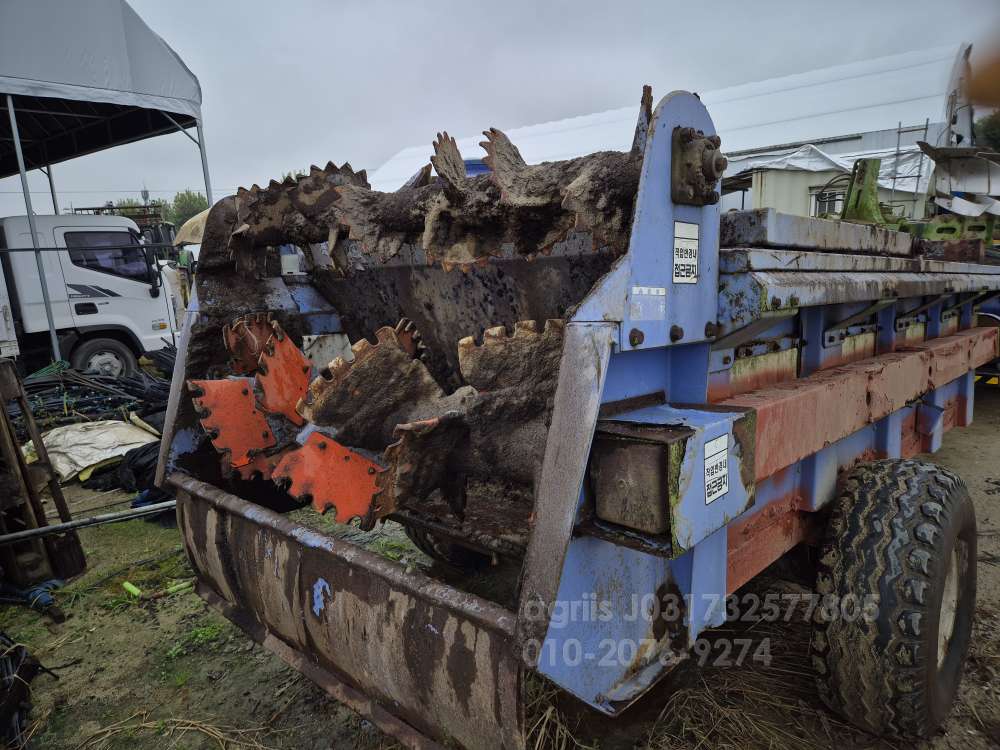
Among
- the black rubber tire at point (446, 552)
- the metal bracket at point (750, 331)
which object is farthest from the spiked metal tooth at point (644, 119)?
Answer: the black rubber tire at point (446, 552)

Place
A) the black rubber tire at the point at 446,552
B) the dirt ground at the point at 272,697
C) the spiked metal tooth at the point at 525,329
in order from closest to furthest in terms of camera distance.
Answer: the spiked metal tooth at the point at 525,329 < the dirt ground at the point at 272,697 < the black rubber tire at the point at 446,552

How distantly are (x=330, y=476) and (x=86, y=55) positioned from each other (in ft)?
26.2

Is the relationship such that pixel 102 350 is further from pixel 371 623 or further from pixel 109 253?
pixel 371 623

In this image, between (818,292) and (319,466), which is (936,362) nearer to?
(818,292)

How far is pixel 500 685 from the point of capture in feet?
4.04

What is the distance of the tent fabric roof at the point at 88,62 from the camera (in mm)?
6770

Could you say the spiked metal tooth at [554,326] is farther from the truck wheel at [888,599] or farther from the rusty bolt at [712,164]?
the truck wheel at [888,599]

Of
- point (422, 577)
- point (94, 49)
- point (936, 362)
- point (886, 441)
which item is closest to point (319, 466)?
point (422, 577)

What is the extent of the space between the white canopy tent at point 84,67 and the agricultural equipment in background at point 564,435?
660cm

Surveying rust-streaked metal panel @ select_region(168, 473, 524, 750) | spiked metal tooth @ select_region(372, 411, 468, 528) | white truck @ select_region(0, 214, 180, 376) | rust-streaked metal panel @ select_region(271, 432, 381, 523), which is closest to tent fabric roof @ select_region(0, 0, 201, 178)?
white truck @ select_region(0, 214, 180, 376)

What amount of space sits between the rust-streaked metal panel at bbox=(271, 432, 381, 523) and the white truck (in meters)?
7.53

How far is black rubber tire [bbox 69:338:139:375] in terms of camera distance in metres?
8.18

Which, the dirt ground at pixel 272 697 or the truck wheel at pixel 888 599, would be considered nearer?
the truck wheel at pixel 888 599

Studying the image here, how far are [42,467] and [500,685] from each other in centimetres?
336
